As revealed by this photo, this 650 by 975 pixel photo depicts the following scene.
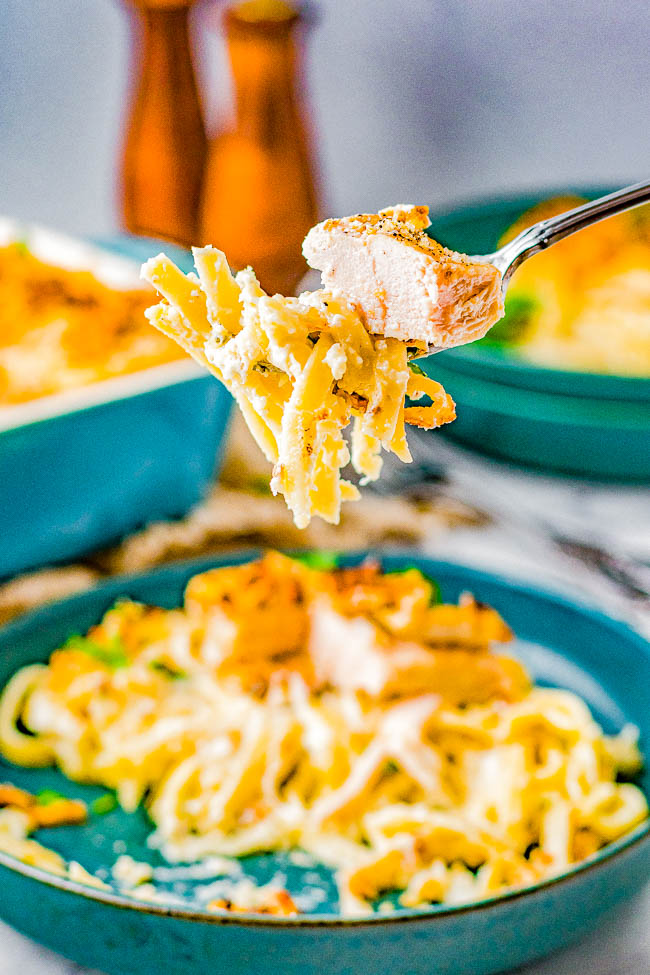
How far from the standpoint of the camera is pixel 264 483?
169 centimetres

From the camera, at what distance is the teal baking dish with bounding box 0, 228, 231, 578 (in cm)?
138

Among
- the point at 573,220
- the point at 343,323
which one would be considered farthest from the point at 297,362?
the point at 573,220

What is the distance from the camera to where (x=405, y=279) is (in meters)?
0.83

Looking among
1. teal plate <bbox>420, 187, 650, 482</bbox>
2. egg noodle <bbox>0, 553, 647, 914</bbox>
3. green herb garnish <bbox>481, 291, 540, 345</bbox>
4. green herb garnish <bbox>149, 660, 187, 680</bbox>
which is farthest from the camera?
green herb garnish <bbox>481, 291, 540, 345</bbox>

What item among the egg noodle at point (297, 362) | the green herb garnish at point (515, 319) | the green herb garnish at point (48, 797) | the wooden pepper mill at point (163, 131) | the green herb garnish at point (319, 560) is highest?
the wooden pepper mill at point (163, 131)

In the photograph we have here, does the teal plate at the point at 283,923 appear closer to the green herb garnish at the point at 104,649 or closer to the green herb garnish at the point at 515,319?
A: the green herb garnish at the point at 104,649

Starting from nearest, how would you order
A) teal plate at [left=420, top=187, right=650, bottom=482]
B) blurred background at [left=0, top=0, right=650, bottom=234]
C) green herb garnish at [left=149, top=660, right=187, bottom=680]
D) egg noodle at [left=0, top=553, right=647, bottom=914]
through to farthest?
egg noodle at [left=0, top=553, right=647, bottom=914] < green herb garnish at [left=149, top=660, right=187, bottom=680] < teal plate at [left=420, top=187, right=650, bottom=482] < blurred background at [left=0, top=0, right=650, bottom=234]

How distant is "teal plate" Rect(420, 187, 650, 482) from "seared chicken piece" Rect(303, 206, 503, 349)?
0.77 meters

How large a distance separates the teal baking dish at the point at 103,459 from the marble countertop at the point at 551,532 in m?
0.31

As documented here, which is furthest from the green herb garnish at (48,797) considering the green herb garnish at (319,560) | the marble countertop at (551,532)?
the marble countertop at (551,532)

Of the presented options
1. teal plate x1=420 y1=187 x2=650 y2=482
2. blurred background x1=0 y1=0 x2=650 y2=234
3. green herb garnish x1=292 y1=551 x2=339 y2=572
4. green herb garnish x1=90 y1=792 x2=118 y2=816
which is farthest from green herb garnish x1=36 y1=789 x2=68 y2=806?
blurred background x1=0 y1=0 x2=650 y2=234

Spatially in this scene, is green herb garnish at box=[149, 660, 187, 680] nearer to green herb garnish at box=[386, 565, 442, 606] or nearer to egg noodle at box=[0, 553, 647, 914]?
egg noodle at box=[0, 553, 647, 914]

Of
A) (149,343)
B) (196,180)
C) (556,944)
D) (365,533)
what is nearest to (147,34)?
(196,180)

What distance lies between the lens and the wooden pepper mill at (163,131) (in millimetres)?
2086
